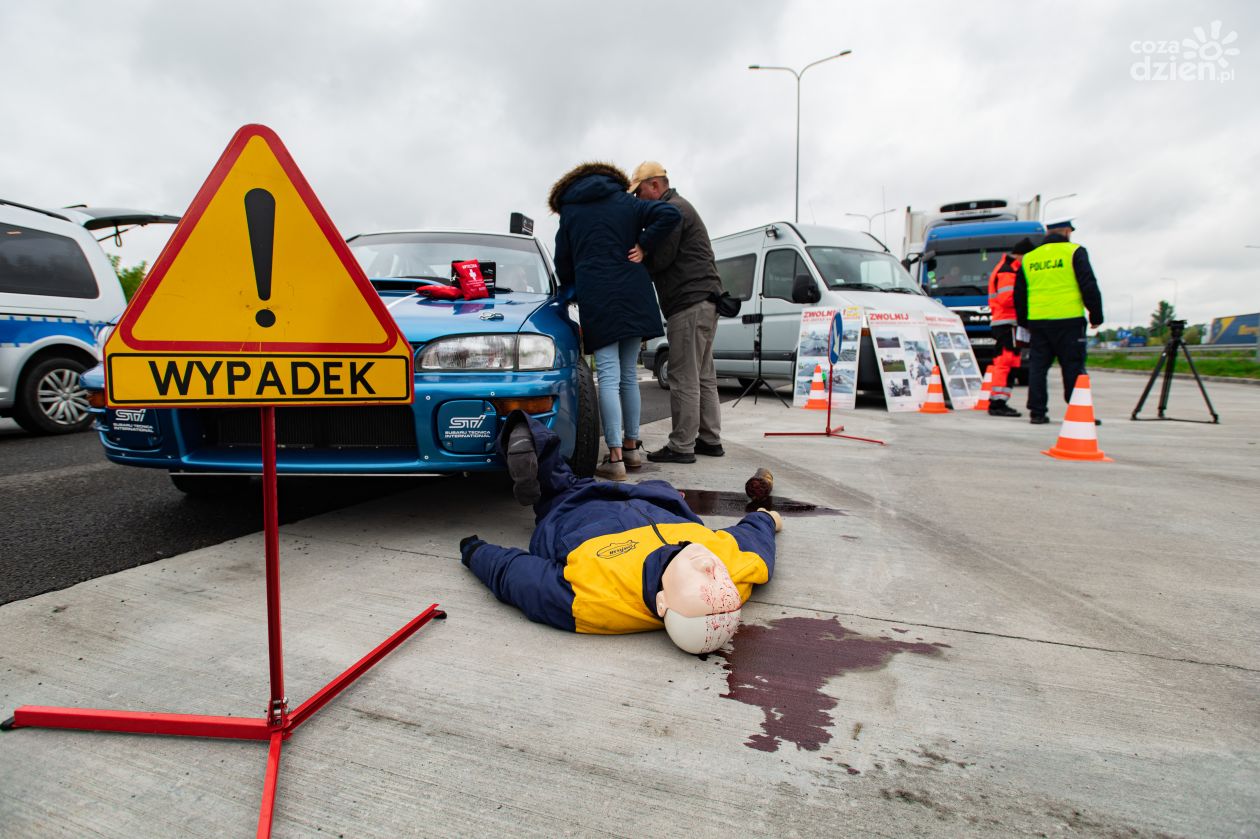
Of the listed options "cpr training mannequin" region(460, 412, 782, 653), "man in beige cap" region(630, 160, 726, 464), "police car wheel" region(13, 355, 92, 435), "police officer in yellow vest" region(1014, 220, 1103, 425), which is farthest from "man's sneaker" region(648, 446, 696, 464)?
"police car wheel" region(13, 355, 92, 435)

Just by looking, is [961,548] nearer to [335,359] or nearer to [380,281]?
[335,359]

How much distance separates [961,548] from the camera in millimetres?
2783

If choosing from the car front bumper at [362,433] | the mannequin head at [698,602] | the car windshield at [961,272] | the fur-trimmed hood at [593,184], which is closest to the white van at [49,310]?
the car front bumper at [362,433]

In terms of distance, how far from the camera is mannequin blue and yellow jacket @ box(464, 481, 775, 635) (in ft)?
6.20

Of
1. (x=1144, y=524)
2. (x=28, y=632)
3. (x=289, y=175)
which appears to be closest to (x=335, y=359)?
(x=289, y=175)

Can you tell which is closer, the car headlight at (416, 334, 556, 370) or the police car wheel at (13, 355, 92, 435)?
the car headlight at (416, 334, 556, 370)

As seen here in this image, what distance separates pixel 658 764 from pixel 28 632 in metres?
1.85

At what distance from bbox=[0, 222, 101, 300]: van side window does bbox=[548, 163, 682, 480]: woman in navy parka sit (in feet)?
15.4

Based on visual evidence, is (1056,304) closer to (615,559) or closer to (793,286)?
(793,286)

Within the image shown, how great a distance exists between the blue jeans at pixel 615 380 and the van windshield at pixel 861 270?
4668 millimetres

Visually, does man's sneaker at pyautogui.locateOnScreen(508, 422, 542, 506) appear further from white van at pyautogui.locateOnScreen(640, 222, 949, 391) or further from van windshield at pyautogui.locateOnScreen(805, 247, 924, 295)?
van windshield at pyautogui.locateOnScreen(805, 247, 924, 295)

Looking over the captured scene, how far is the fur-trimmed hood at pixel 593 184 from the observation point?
12.5 ft

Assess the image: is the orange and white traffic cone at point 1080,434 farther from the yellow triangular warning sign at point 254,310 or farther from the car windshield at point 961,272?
the car windshield at point 961,272

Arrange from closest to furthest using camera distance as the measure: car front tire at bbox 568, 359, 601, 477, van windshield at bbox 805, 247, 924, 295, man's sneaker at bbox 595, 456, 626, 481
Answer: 1. car front tire at bbox 568, 359, 601, 477
2. man's sneaker at bbox 595, 456, 626, 481
3. van windshield at bbox 805, 247, 924, 295
